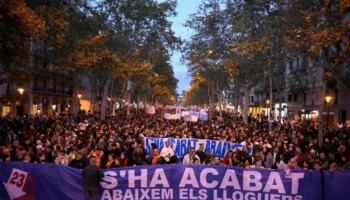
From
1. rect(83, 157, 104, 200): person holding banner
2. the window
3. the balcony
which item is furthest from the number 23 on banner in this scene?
the balcony

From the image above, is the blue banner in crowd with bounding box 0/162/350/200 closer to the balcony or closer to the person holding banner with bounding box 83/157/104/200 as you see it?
the person holding banner with bounding box 83/157/104/200

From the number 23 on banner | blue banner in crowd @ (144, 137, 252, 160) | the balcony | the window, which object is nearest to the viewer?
the number 23 on banner

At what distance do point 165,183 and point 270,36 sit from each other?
18734mm

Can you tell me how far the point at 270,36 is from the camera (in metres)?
27.8

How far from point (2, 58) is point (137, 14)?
69.8ft

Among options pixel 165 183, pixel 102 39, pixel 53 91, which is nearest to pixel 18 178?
pixel 165 183

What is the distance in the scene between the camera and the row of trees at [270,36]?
20859mm

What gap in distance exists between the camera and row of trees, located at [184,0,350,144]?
20859 millimetres

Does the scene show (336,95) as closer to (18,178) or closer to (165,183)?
(165,183)

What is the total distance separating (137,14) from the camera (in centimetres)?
3941

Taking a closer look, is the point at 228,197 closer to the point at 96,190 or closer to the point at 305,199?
the point at 305,199

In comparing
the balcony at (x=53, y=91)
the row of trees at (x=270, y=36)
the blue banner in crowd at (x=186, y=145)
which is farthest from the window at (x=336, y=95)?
the balcony at (x=53, y=91)

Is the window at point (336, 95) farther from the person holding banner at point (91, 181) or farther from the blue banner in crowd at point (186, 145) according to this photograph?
the person holding banner at point (91, 181)

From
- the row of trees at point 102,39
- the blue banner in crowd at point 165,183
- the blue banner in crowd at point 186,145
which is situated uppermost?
the row of trees at point 102,39
